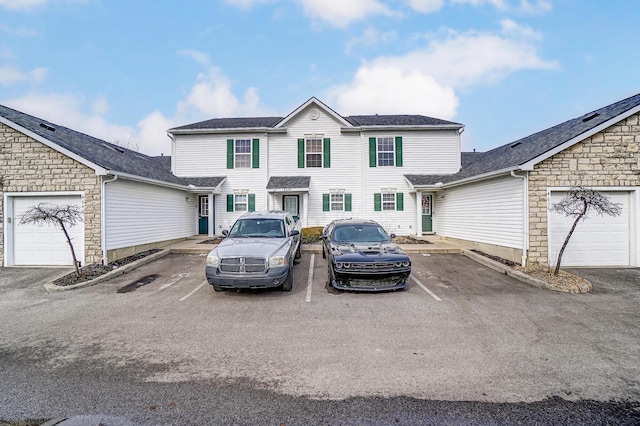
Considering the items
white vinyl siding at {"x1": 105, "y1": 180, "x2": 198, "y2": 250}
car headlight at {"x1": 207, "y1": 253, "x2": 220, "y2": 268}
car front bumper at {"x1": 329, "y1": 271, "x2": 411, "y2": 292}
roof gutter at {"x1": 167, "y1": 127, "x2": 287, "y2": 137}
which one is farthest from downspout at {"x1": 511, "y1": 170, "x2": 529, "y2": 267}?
white vinyl siding at {"x1": 105, "y1": 180, "x2": 198, "y2": 250}

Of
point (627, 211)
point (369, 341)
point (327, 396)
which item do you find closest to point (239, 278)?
point (369, 341)

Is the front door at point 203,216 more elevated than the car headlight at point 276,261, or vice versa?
the front door at point 203,216

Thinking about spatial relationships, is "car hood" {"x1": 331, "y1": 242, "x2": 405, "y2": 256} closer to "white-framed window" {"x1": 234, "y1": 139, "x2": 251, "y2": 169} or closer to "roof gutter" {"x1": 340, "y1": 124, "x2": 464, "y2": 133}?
"roof gutter" {"x1": 340, "y1": 124, "x2": 464, "y2": 133}

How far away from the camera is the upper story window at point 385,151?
17.2 metres

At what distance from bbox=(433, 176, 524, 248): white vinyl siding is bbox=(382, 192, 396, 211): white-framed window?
7.86 ft

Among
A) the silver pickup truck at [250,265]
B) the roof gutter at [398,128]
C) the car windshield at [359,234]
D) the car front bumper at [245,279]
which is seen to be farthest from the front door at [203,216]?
the car front bumper at [245,279]

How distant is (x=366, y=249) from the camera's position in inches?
303

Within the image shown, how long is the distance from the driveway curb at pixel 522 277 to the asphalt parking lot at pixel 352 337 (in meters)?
0.26

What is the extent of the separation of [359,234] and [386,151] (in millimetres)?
9809

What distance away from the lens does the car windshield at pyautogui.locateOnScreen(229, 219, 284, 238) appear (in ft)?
27.3

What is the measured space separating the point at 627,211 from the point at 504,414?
11137 millimetres

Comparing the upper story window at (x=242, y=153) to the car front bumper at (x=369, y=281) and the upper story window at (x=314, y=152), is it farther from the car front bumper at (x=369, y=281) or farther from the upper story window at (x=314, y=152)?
the car front bumper at (x=369, y=281)

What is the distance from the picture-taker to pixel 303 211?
55.1 feet

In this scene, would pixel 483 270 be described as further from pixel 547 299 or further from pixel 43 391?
pixel 43 391
